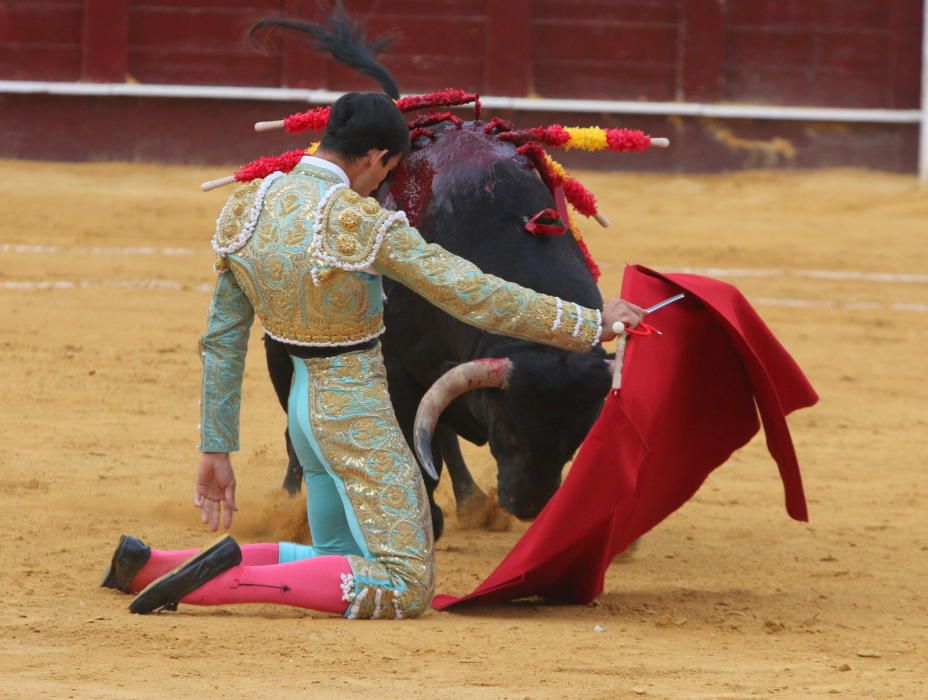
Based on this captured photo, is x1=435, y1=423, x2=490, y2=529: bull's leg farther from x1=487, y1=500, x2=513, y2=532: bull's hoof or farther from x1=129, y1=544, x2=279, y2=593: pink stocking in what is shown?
x1=129, y1=544, x2=279, y2=593: pink stocking

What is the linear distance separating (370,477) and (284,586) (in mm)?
261

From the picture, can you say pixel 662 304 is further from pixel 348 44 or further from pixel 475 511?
pixel 348 44

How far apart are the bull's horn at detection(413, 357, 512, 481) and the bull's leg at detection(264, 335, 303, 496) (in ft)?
1.25

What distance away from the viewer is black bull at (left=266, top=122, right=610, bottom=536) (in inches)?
142

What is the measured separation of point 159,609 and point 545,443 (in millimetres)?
902

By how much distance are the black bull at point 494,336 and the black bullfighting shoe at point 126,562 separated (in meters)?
0.62

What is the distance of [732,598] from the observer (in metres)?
3.71

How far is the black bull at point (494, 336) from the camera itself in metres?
3.61

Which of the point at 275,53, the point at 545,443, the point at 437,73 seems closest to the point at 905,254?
the point at 437,73

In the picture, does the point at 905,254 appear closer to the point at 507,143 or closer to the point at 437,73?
the point at 437,73

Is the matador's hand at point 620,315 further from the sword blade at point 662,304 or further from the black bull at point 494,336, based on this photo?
the black bull at point 494,336

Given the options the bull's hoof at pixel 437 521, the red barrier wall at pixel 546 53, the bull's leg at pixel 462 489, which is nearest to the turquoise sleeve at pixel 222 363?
the bull's hoof at pixel 437 521

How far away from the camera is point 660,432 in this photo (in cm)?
355

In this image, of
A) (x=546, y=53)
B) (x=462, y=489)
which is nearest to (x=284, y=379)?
(x=462, y=489)
